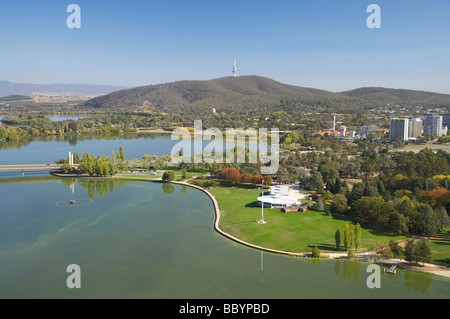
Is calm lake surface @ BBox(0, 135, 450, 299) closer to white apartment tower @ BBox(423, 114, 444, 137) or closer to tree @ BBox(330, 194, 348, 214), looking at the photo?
tree @ BBox(330, 194, 348, 214)

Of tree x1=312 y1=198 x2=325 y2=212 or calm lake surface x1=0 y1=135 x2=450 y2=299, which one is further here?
tree x1=312 y1=198 x2=325 y2=212

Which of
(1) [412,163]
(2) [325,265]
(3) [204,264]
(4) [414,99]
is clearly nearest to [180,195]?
(3) [204,264]

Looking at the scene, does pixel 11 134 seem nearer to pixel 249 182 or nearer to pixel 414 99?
pixel 249 182

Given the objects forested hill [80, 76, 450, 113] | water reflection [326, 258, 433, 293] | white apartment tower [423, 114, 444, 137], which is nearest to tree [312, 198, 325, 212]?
water reflection [326, 258, 433, 293]

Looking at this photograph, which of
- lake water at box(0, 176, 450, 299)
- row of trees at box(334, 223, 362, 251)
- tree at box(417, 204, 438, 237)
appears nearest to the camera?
lake water at box(0, 176, 450, 299)

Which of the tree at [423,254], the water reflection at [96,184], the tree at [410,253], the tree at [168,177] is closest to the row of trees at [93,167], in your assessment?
the water reflection at [96,184]

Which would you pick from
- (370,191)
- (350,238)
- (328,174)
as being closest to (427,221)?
(350,238)

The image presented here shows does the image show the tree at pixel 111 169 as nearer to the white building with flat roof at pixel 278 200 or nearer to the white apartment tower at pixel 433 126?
the white building with flat roof at pixel 278 200
